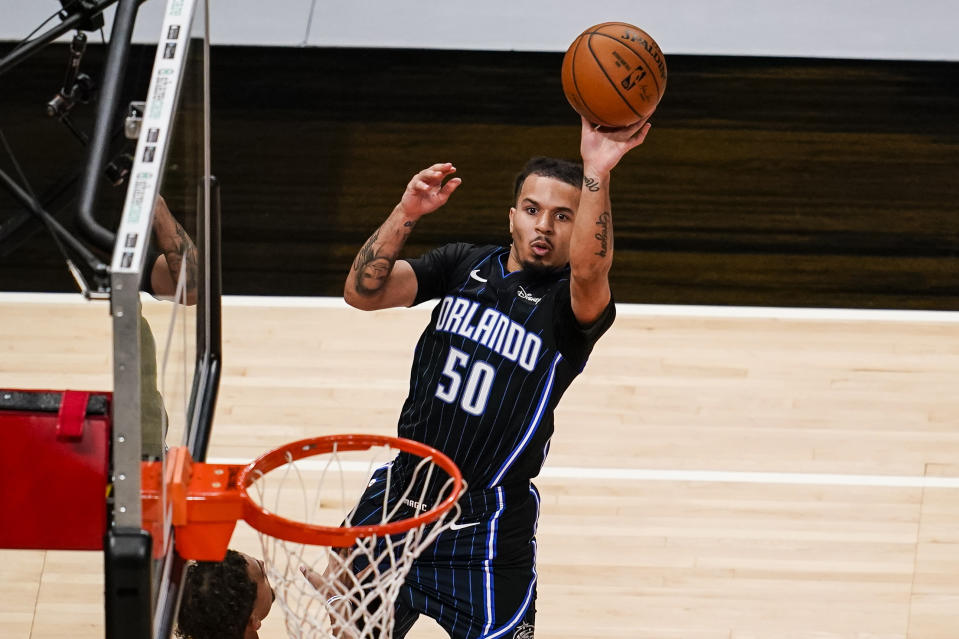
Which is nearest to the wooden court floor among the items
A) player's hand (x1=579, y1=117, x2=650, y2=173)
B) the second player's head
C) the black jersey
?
the black jersey

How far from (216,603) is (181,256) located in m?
0.90

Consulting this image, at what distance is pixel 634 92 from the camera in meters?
3.71

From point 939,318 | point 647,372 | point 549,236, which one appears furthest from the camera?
point 939,318

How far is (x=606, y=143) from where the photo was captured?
3.55 metres

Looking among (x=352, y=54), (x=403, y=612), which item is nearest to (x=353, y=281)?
(x=403, y=612)

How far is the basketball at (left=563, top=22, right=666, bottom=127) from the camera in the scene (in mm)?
3688

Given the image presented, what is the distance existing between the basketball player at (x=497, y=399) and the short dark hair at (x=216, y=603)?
0.59m

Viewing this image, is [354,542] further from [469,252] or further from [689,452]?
[689,452]

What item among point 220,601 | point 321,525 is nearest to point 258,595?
point 220,601

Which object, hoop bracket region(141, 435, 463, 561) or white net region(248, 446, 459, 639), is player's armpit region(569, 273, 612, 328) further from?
hoop bracket region(141, 435, 463, 561)

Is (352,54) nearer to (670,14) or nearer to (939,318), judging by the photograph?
(670,14)

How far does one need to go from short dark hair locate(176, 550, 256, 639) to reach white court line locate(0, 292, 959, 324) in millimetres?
3231

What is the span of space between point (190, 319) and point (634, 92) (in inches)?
54.8

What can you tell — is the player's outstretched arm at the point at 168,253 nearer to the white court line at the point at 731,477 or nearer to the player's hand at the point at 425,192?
the player's hand at the point at 425,192
